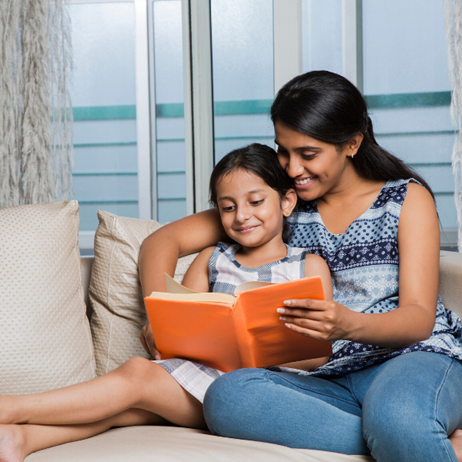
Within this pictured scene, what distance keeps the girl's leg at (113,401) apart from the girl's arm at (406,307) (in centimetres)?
30

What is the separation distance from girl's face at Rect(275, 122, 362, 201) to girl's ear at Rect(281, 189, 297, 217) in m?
0.04

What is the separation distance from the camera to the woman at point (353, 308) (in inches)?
33.8

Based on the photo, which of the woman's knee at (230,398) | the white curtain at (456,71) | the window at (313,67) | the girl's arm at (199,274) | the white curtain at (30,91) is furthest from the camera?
the white curtain at (30,91)

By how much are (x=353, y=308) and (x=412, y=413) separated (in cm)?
Result: 33

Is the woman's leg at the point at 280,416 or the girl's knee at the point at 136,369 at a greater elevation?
the girl's knee at the point at 136,369

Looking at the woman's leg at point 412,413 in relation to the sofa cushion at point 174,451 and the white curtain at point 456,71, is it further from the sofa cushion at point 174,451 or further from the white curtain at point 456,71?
the white curtain at point 456,71

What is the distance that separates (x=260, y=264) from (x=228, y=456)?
495 mm

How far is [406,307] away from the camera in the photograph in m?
1.00

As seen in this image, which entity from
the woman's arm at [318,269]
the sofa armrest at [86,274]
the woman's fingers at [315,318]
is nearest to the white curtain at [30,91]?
the sofa armrest at [86,274]

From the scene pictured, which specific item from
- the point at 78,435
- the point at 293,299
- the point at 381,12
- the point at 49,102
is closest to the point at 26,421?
the point at 78,435

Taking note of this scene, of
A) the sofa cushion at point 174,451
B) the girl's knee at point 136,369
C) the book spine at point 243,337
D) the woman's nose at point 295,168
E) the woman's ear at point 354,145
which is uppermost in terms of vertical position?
the woman's ear at point 354,145

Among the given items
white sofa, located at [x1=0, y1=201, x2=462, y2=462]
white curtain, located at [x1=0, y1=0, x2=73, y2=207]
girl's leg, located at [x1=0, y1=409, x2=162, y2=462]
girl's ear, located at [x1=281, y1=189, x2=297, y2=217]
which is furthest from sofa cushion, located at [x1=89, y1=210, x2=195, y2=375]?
white curtain, located at [x1=0, y1=0, x2=73, y2=207]

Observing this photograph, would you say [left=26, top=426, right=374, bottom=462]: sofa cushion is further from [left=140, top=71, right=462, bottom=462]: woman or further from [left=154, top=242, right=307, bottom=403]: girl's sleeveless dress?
[left=154, top=242, right=307, bottom=403]: girl's sleeveless dress

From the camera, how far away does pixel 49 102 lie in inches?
97.9
